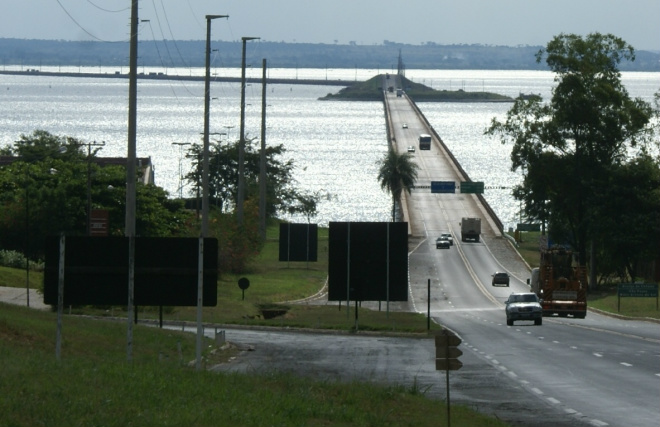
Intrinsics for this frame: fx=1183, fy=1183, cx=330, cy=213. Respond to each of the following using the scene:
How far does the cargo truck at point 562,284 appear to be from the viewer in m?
61.2

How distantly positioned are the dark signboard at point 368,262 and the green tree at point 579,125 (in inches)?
1625

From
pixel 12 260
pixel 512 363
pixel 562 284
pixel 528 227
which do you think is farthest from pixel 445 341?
pixel 528 227

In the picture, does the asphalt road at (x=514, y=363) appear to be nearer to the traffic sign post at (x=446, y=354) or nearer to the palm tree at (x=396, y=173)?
the traffic sign post at (x=446, y=354)

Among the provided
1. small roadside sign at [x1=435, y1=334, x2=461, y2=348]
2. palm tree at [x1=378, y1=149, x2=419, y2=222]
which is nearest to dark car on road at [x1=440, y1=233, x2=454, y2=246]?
palm tree at [x1=378, y1=149, x2=419, y2=222]

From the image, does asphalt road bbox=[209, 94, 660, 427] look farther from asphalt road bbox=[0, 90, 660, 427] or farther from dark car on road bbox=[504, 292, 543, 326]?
dark car on road bbox=[504, 292, 543, 326]

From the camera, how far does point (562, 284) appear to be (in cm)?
6134

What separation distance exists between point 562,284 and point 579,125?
28118mm

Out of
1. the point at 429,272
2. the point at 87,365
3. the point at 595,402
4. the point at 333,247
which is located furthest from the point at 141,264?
the point at 429,272

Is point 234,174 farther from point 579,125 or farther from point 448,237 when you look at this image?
point 579,125

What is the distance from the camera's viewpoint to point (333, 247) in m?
45.2

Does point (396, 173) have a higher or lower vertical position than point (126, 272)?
higher

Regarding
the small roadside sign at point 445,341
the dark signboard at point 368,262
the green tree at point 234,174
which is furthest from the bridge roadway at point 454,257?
the small roadside sign at point 445,341

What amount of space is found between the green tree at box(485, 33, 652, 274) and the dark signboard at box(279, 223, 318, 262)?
1620 cm

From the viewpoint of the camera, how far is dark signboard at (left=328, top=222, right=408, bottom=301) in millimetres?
45750
